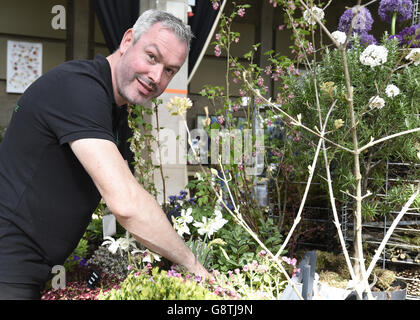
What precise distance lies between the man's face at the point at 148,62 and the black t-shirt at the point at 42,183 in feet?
0.32

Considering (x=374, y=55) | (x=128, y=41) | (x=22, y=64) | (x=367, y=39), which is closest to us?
(x=128, y=41)

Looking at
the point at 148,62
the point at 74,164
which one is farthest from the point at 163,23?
the point at 74,164

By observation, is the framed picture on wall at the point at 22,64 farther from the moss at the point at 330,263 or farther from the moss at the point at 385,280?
the moss at the point at 385,280

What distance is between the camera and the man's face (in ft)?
3.88

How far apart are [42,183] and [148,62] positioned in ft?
1.47

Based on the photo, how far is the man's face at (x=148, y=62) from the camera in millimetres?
1182

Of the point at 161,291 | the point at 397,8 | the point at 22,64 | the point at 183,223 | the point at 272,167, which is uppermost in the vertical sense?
the point at 22,64

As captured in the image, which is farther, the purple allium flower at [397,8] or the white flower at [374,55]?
the purple allium flower at [397,8]

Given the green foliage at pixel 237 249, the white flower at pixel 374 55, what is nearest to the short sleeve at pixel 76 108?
the green foliage at pixel 237 249

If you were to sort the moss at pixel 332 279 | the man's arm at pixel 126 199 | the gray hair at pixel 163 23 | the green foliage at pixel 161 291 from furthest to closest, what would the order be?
1. the moss at pixel 332 279
2. the gray hair at pixel 163 23
3. the man's arm at pixel 126 199
4. the green foliage at pixel 161 291

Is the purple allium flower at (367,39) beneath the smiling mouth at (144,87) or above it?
above

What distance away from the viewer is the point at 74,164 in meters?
1.15

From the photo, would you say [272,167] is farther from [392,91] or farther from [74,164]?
[74,164]

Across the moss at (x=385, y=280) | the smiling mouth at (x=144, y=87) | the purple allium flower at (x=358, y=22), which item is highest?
the purple allium flower at (x=358, y=22)
